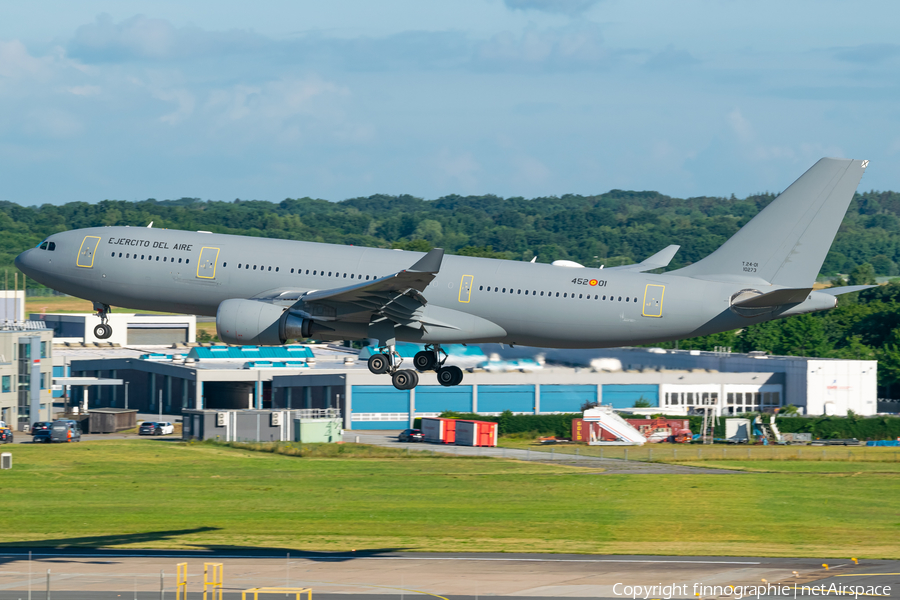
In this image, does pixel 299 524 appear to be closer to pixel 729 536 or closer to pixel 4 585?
pixel 4 585

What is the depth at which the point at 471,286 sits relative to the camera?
49.2m

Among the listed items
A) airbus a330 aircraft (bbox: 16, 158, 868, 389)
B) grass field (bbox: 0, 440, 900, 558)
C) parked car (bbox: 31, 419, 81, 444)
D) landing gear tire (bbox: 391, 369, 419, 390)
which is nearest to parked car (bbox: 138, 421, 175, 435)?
parked car (bbox: 31, 419, 81, 444)

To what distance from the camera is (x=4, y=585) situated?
2121 inches

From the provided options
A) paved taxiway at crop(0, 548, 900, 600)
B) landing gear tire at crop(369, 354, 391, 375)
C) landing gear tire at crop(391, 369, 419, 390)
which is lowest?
paved taxiway at crop(0, 548, 900, 600)

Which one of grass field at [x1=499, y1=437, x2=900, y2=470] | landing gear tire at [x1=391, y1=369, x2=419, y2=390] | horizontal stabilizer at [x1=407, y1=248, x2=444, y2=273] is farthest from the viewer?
grass field at [x1=499, y1=437, x2=900, y2=470]

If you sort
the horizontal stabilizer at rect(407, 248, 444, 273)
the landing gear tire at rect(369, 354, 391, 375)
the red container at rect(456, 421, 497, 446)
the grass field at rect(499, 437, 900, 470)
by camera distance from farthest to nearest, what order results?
the red container at rect(456, 421, 497, 446) → the grass field at rect(499, 437, 900, 470) → the landing gear tire at rect(369, 354, 391, 375) → the horizontal stabilizer at rect(407, 248, 444, 273)

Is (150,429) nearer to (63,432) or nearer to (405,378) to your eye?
(63,432)

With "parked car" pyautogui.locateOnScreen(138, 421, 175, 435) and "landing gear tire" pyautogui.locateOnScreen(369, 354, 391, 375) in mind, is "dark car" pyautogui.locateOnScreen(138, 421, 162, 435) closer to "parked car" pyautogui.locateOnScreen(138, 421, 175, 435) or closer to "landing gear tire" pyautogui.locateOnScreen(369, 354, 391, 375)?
"parked car" pyautogui.locateOnScreen(138, 421, 175, 435)

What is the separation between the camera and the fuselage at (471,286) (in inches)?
1929

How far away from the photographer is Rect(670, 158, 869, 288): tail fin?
162 feet

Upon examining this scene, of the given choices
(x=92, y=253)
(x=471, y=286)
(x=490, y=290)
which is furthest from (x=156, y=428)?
(x=490, y=290)

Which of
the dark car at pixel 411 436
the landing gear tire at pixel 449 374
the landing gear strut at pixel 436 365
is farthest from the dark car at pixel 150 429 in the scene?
the landing gear tire at pixel 449 374

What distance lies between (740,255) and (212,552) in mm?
33005

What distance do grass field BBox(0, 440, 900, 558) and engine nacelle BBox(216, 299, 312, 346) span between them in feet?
69.2
